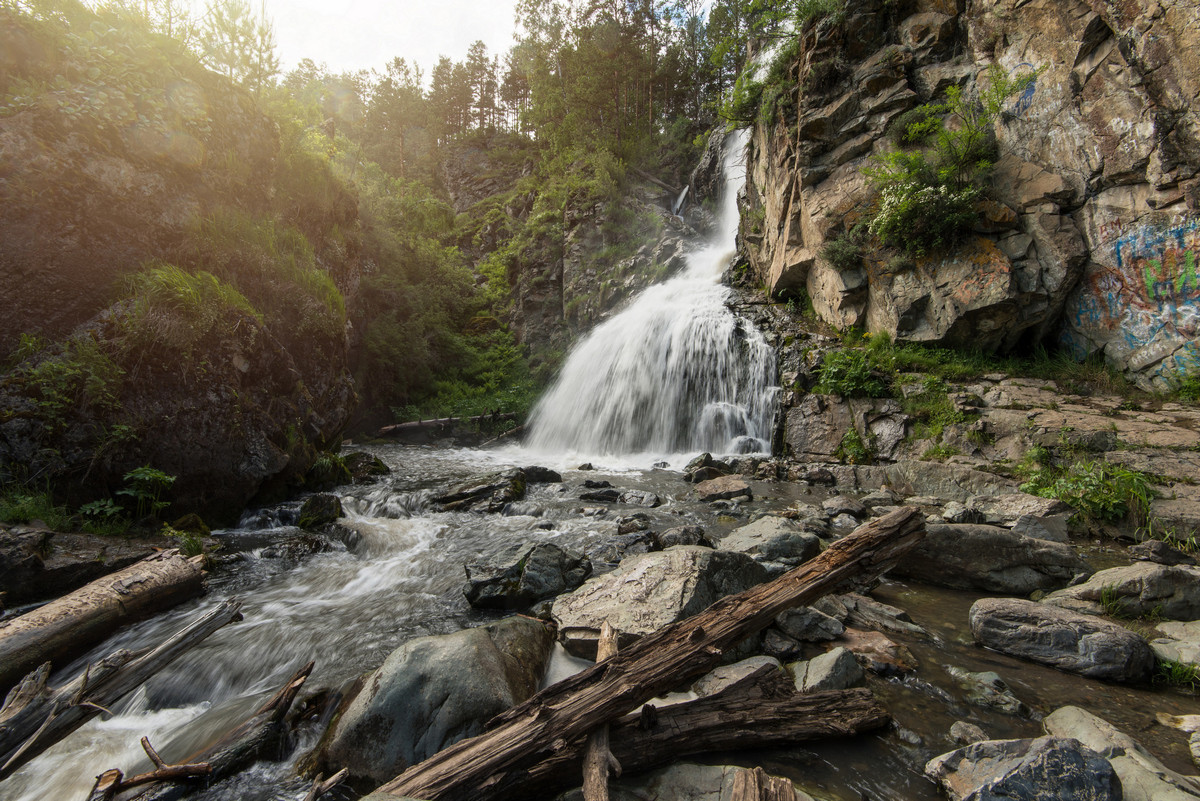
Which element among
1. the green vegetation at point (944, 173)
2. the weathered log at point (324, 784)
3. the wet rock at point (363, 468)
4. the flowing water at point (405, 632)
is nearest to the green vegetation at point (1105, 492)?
the flowing water at point (405, 632)

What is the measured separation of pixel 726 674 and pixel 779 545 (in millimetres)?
2232

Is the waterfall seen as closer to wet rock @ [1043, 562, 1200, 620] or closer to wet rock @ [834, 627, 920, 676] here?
wet rock @ [1043, 562, 1200, 620]

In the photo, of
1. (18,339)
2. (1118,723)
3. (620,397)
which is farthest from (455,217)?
(1118,723)

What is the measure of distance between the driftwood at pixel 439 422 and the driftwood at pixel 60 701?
14.2 metres

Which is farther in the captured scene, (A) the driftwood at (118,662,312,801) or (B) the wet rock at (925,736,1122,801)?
(A) the driftwood at (118,662,312,801)

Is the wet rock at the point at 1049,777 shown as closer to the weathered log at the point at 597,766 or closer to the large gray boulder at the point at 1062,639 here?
the weathered log at the point at 597,766

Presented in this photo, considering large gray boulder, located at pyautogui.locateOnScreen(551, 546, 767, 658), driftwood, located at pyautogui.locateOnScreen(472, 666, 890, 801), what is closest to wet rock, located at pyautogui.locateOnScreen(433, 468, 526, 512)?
large gray boulder, located at pyautogui.locateOnScreen(551, 546, 767, 658)

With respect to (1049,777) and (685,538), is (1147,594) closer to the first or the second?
(1049,777)

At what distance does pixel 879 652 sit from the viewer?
3377mm

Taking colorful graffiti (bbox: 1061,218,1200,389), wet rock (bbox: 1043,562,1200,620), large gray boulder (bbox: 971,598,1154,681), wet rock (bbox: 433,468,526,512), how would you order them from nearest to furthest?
large gray boulder (bbox: 971,598,1154,681), wet rock (bbox: 1043,562,1200,620), colorful graffiti (bbox: 1061,218,1200,389), wet rock (bbox: 433,468,526,512)

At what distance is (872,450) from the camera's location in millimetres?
9844

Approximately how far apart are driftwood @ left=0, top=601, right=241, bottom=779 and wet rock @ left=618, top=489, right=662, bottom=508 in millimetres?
6269

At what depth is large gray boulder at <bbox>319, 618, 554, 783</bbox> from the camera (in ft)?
8.26

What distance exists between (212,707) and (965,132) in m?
14.7
